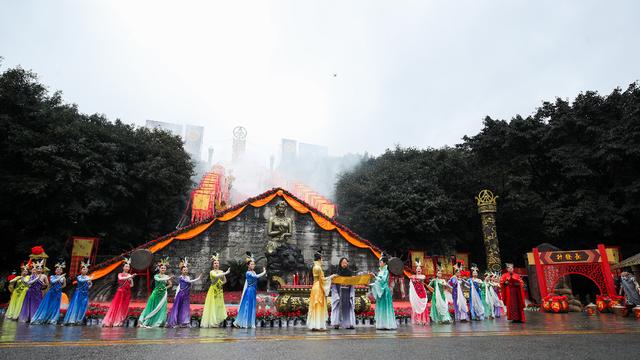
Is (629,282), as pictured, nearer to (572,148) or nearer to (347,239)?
(347,239)

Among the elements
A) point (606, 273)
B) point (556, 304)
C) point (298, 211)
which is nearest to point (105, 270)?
point (298, 211)

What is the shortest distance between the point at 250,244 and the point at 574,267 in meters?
13.5

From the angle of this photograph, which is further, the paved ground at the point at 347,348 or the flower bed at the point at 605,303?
the flower bed at the point at 605,303

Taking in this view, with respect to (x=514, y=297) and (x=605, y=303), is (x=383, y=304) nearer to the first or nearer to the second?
(x=514, y=297)

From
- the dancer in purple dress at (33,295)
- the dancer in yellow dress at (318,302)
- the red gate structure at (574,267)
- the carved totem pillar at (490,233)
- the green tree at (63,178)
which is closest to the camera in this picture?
the dancer in yellow dress at (318,302)

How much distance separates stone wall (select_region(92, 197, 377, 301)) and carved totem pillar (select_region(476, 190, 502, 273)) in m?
6.44

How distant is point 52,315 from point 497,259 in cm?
1902

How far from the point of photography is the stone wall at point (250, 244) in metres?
16.1

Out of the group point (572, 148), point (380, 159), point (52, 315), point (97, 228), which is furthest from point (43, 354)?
point (380, 159)

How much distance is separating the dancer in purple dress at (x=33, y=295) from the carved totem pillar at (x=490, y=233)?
62.5 feet

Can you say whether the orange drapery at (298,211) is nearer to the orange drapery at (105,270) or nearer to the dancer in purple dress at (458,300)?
the orange drapery at (105,270)

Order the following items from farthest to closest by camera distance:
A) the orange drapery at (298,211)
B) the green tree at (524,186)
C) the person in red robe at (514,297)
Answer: the green tree at (524,186), the orange drapery at (298,211), the person in red robe at (514,297)

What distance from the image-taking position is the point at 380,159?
3409 centimetres

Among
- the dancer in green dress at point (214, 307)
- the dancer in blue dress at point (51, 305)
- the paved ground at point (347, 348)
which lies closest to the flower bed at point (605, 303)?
the paved ground at point (347, 348)
